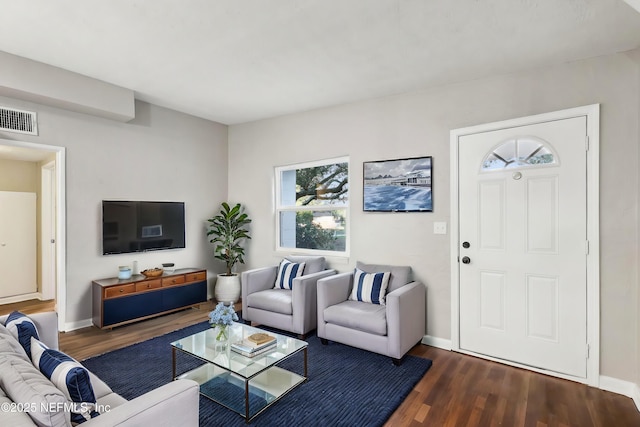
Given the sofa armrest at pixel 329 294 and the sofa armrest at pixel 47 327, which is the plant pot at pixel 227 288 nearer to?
the sofa armrest at pixel 329 294

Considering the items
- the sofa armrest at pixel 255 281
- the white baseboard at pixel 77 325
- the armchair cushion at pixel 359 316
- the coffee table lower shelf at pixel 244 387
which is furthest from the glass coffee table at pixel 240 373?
the white baseboard at pixel 77 325

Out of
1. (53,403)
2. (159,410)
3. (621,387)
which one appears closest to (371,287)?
(621,387)

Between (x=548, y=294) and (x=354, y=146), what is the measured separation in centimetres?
237

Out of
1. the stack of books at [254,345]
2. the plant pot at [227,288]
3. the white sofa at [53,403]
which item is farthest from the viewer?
the plant pot at [227,288]

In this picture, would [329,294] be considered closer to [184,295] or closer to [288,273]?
[288,273]

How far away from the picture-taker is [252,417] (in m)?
2.12

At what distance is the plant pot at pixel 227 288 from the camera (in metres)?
4.67

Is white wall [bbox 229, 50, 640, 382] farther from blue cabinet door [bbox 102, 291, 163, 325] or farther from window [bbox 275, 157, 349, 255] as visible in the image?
blue cabinet door [bbox 102, 291, 163, 325]

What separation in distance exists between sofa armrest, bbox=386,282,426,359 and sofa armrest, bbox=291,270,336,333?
89 centimetres

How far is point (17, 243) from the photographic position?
16.2ft

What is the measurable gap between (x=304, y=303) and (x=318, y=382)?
3.07ft

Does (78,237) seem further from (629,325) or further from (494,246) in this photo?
(629,325)

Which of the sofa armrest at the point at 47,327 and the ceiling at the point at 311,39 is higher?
the ceiling at the point at 311,39

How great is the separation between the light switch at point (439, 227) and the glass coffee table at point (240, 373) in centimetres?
173
